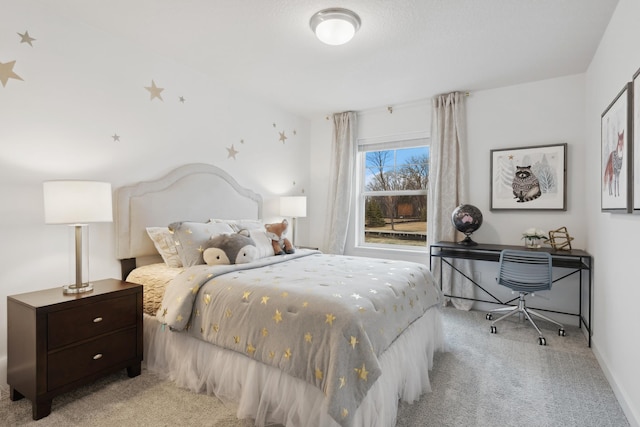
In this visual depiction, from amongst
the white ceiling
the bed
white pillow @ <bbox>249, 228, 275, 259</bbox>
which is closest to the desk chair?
the bed

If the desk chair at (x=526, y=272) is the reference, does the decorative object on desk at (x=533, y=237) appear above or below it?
above

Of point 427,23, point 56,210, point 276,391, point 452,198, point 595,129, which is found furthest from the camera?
point 452,198

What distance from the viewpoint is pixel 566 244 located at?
3240 millimetres

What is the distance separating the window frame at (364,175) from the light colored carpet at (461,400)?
1942mm

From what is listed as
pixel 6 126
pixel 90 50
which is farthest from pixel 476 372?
pixel 90 50

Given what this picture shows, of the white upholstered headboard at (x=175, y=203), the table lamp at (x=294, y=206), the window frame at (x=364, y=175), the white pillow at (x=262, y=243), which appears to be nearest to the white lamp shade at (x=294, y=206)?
the table lamp at (x=294, y=206)

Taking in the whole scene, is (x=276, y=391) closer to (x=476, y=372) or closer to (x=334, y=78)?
(x=476, y=372)

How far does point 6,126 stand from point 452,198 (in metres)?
3.96

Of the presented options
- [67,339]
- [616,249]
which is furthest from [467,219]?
[67,339]

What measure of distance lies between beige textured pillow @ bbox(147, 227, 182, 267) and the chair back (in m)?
2.89

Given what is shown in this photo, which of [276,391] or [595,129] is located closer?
[276,391]

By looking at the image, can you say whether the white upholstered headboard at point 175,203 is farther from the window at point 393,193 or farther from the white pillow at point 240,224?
the window at point 393,193

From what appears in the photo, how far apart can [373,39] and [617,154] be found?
1.85 metres

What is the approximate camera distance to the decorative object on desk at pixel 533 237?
3295 mm
